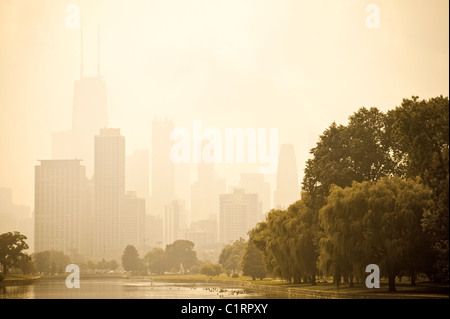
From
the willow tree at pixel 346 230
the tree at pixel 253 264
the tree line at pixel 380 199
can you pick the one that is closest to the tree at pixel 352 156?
the tree line at pixel 380 199

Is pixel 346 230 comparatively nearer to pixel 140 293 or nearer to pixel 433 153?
pixel 433 153

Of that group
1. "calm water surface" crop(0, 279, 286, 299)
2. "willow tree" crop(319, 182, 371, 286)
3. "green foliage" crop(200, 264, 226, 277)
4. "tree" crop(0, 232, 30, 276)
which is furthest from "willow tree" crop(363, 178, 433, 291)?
"green foliage" crop(200, 264, 226, 277)

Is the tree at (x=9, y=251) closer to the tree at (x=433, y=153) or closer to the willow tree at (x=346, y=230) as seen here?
the willow tree at (x=346, y=230)

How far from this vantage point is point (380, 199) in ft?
205

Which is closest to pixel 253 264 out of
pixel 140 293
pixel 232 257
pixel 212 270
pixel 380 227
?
pixel 140 293

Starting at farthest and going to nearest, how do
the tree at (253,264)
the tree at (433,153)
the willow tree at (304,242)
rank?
1. the tree at (253,264)
2. the willow tree at (304,242)
3. the tree at (433,153)

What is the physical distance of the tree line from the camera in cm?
5744

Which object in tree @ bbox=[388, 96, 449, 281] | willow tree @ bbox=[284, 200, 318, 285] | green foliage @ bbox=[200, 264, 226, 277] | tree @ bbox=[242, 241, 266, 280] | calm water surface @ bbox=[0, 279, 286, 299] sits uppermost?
tree @ bbox=[388, 96, 449, 281]

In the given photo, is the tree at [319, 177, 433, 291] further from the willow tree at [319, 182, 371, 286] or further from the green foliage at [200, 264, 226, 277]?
the green foliage at [200, 264, 226, 277]

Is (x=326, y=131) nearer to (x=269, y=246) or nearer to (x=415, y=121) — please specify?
(x=269, y=246)

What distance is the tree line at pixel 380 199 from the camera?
5744cm

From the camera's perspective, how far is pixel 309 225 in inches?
3246
